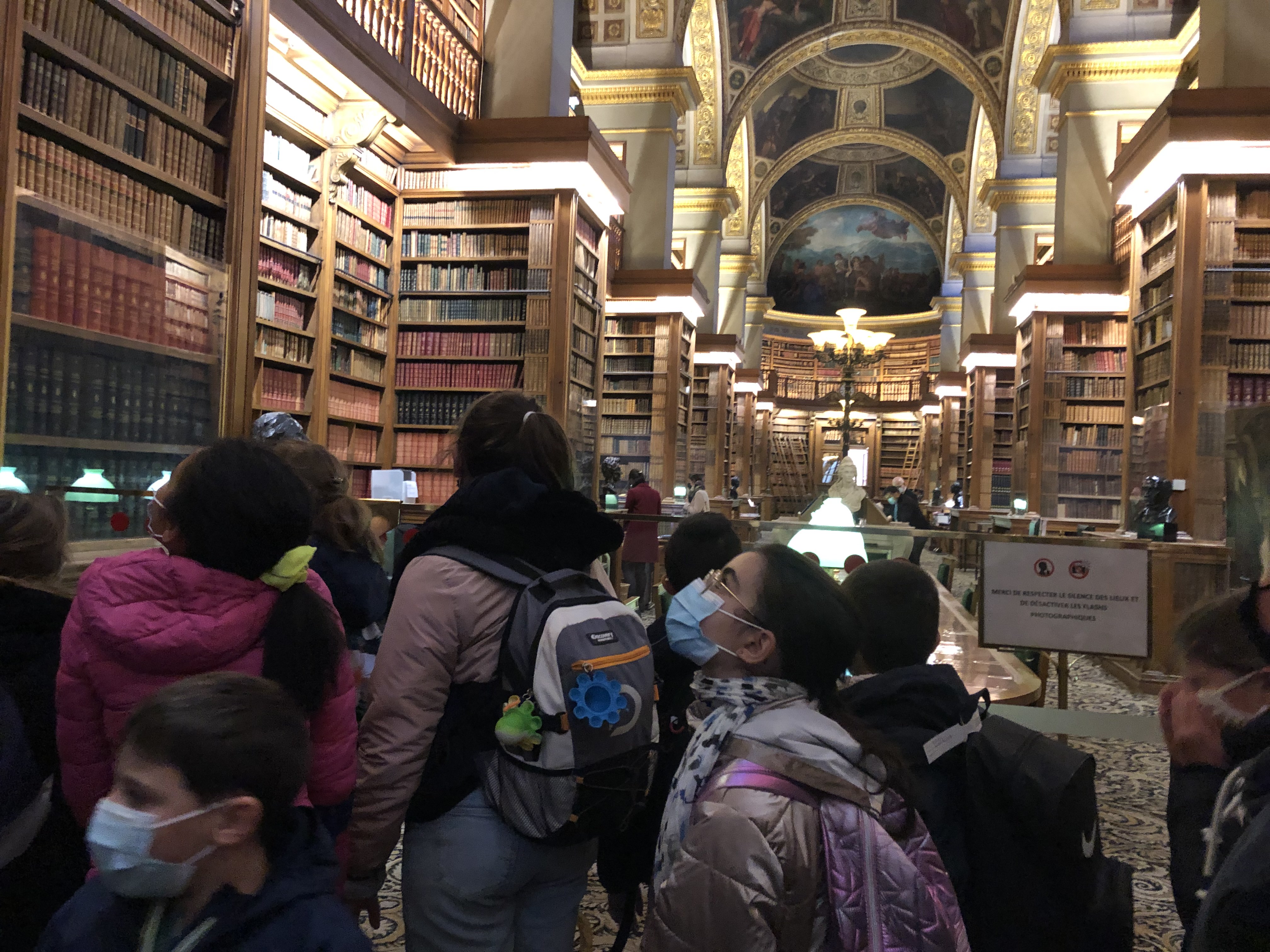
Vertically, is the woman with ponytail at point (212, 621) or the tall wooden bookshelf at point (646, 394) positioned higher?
the tall wooden bookshelf at point (646, 394)

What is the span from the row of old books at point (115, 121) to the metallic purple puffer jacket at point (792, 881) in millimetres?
3675

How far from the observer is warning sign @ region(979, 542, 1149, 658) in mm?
2838

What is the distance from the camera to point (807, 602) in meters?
1.36

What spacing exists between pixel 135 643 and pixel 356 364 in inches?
235

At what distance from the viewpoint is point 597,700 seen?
1.44m

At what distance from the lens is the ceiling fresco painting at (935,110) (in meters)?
21.6

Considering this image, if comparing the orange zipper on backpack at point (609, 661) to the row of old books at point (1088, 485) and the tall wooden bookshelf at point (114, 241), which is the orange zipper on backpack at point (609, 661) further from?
the row of old books at point (1088, 485)

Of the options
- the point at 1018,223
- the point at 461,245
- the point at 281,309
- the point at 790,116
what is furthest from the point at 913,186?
the point at 281,309

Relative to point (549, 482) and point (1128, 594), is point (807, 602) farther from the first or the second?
point (1128, 594)

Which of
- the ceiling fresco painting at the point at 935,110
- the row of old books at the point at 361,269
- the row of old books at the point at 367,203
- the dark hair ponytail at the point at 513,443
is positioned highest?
the ceiling fresco painting at the point at 935,110

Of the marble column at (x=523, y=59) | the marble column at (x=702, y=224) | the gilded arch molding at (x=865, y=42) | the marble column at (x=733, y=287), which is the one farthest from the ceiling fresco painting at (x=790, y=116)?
the marble column at (x=523, y=59)

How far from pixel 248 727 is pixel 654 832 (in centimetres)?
97

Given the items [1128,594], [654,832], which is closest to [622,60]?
[1128,594]

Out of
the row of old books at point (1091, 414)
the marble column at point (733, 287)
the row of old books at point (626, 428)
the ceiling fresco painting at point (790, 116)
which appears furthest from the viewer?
the ceiling fresco painting at point (790, 116)
